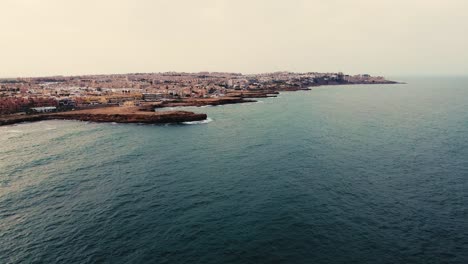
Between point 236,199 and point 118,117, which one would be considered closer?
point 236,199

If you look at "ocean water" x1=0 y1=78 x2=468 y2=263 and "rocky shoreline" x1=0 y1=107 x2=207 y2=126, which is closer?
"ocean water" x1=0 y1=78 x2=468 y2=263

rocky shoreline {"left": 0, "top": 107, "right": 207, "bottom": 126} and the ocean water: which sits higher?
rocky shoreline {"left": 0, "top": 107, "right": 207, "bottom": 126}

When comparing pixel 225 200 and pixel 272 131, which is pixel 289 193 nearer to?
pixel 225 200

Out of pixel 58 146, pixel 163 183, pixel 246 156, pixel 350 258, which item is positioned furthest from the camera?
pixel 58 146

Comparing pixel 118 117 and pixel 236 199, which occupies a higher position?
pixel 118 117

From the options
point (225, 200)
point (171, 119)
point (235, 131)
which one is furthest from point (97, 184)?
point (171, 119)

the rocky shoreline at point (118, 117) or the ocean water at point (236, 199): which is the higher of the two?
the rocky shoreline at point (118, 117)

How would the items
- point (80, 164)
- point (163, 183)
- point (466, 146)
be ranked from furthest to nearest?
1. point (466, 146)
2. point (80, 164)
3. point (163, 183)

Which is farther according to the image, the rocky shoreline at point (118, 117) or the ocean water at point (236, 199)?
the rocky shoreline at point (118, 117)
